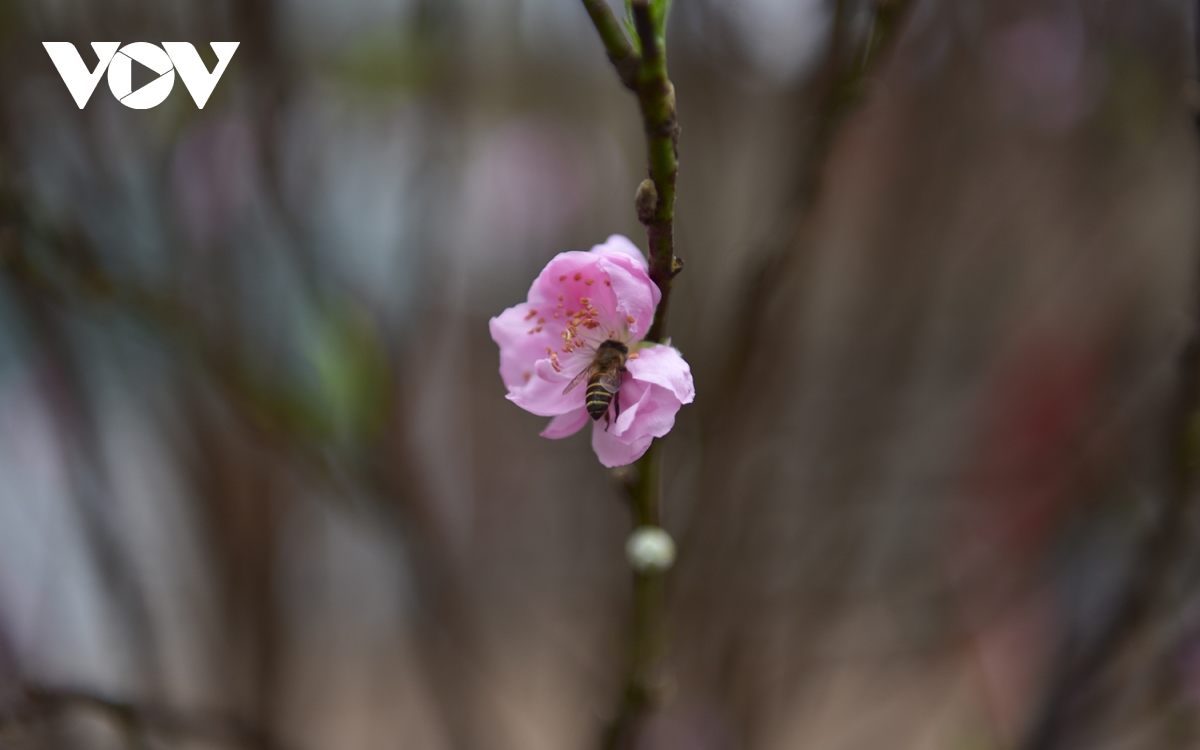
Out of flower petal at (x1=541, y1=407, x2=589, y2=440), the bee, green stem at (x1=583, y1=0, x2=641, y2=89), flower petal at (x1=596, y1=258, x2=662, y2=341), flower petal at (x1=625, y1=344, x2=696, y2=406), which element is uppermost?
green stem at (x1=583, y1=0, x2=641, y2=89)

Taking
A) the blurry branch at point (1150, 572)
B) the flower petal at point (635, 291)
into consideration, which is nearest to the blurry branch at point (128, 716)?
the flower petal at point (635, 291)

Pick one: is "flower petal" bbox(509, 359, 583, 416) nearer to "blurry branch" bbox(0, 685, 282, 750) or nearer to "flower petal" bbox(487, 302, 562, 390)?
"flower petal" bbox(487, 302, 562, 390)

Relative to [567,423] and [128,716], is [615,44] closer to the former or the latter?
[567,423]

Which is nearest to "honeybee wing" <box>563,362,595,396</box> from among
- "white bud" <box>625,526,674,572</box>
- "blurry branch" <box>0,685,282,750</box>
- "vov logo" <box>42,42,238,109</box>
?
"white bud" <box>625,526,674,572</box>

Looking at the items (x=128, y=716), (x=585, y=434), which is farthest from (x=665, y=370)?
(x=585, y=434)

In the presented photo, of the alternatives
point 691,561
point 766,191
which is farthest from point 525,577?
point 766,191

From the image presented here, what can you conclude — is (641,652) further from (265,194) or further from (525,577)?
(525,577)
